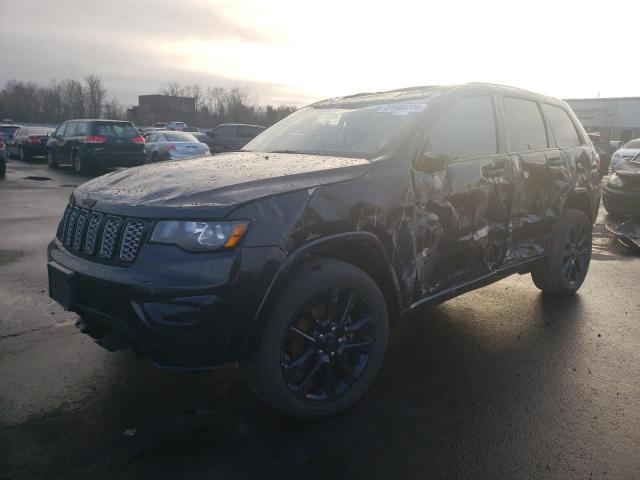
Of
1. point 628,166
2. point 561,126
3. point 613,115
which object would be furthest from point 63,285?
point 613,115

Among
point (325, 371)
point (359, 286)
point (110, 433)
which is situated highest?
point (359, 286)

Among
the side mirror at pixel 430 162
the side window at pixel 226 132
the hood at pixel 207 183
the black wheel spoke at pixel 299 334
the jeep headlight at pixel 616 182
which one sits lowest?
the black wheel spoke at pixel 299 334

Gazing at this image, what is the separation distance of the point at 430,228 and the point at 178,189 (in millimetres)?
1548

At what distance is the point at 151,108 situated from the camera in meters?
85.8

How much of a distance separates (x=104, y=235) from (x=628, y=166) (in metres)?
9.97

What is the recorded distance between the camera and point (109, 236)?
2.55 m

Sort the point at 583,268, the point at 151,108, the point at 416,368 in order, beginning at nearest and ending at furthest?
1. the point at 416,368
2. the point at 583,268
3. the point at 151,108

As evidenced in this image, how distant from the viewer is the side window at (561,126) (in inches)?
184

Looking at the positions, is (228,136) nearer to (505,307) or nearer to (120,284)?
(505,307)

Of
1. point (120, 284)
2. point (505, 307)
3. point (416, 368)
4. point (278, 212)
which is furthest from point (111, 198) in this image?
point (505, 307)

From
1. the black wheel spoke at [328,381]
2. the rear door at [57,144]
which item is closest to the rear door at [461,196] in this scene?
the black wheel spoke at [328,381]

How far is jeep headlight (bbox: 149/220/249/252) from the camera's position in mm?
2332

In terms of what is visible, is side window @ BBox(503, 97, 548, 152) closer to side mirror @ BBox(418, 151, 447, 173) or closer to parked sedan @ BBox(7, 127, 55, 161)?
side mirror @ BBox(418, 151, 447, 173)

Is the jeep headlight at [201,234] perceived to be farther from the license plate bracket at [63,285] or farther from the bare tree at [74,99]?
the bare tree at [74,99]
